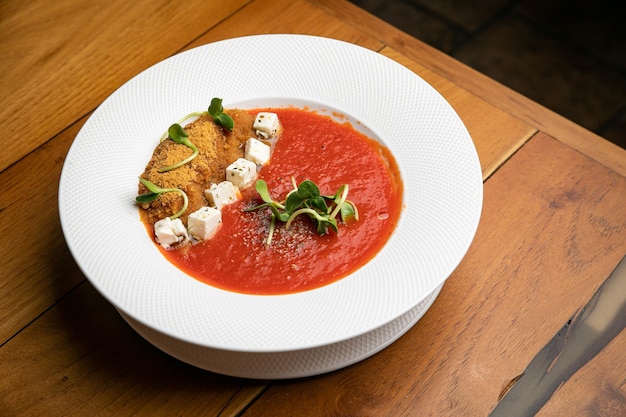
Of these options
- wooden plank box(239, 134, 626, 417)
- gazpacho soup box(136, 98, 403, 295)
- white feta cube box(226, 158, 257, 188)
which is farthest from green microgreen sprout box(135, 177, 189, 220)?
wooden plank box(239, 134, 626, 417)

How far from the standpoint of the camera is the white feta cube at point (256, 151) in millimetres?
1660

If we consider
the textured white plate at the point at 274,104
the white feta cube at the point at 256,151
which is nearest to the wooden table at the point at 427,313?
the textured white plate at the point at 274,104

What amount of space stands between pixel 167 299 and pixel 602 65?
3.04 meters

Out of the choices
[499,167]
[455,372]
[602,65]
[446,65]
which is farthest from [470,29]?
[455,372]

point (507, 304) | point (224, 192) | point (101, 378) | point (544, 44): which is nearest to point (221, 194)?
point (224, 192)

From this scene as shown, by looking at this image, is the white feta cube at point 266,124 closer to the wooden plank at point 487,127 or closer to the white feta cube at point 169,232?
the white feta cube at point 169,232

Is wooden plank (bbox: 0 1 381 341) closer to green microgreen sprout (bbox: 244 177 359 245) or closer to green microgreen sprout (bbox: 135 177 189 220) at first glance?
green microgreen sprout (bbox: 135 177 189 220)

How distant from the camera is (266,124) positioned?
67.1 inches

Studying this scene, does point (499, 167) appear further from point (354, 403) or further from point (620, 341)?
point (354, 403)

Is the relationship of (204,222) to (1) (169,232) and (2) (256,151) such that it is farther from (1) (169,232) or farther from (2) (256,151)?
(2) (256,151)

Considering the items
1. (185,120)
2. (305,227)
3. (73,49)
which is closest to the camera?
(305,227)

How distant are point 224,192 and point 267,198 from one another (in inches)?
4.5

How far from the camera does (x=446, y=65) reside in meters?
2.04

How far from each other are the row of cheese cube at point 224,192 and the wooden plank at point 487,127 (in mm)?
546
